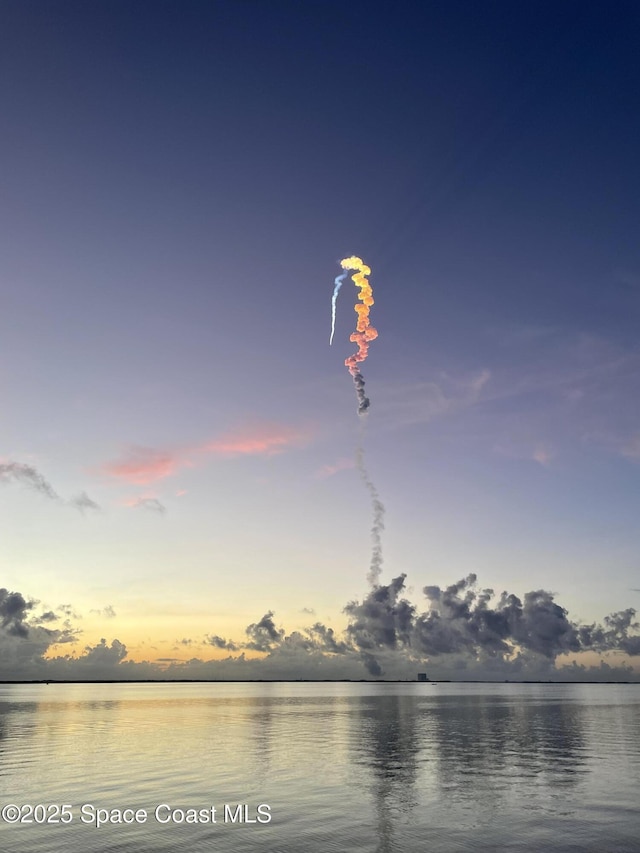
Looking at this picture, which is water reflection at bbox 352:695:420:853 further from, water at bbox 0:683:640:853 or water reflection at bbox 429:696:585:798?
water reflection at bbox 429:696:585:798

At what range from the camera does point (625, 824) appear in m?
45.3

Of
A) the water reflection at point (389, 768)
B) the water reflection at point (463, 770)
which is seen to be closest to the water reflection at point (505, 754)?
the water reflection at point (463, 770)

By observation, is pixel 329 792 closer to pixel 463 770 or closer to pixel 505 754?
pixel 463 770

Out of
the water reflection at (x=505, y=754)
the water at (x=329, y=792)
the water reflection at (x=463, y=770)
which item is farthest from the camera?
the water reflection at (x=505, y=754)

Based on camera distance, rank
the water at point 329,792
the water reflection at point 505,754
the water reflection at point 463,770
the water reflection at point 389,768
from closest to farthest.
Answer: the water at point 329,792
the water reflection at point 389,768
the water reflection at point 463,770
the water reflection at point 505,754

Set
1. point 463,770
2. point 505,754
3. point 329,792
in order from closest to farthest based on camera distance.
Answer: point 329,792
point 463,770
point 505,754

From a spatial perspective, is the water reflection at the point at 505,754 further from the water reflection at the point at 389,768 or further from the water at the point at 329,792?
the water reflection at the point at 389,768

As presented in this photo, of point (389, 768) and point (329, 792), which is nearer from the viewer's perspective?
point (329, 792)

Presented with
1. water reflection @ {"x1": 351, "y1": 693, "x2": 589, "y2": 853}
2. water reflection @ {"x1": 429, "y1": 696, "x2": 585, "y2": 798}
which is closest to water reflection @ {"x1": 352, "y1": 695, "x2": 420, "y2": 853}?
water reflection @ {"x1": 351, "y1": 693, "x2": 589, "y2": 853}

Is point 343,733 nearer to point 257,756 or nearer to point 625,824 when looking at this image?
point 257,756

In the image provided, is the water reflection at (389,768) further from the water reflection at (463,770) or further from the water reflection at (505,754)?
the water reflection at (505,754)

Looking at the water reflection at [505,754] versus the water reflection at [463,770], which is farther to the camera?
the water reflection at [505,754]

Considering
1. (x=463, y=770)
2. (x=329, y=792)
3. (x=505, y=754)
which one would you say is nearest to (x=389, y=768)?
(x=463, y=770)

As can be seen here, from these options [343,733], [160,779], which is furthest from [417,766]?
[343,733]
